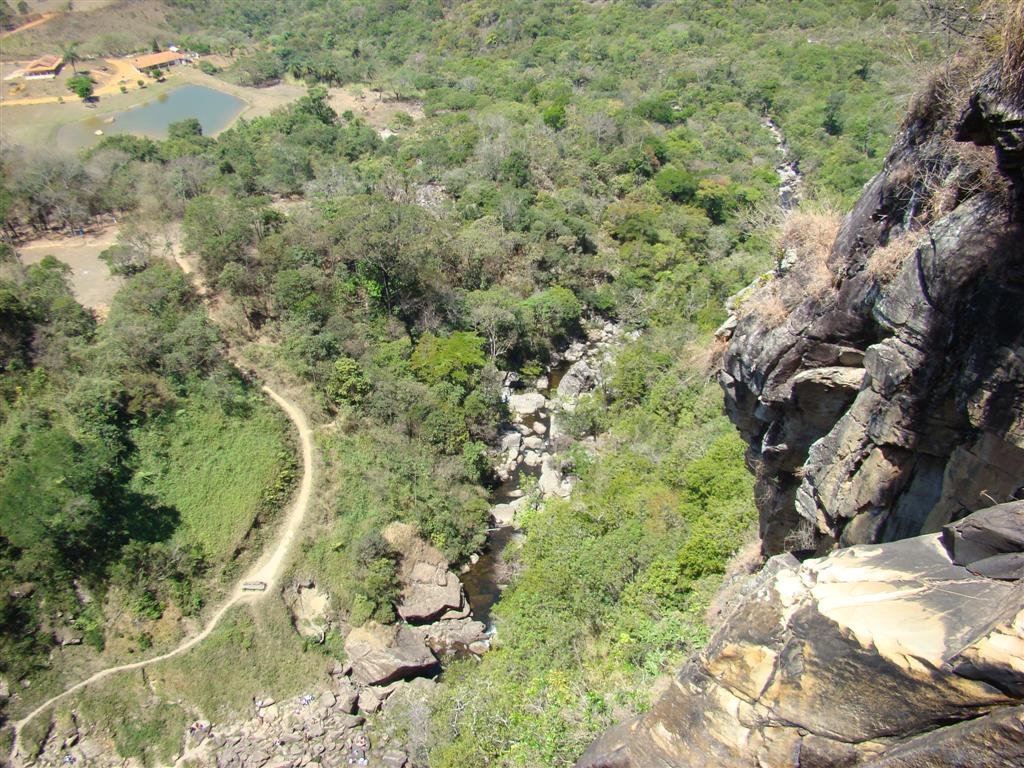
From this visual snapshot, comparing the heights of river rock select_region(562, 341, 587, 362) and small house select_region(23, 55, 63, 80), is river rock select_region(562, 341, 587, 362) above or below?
below

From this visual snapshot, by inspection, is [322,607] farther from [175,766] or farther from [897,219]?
[897,219]

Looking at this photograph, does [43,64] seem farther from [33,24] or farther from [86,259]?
[86,259]

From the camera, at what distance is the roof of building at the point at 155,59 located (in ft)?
250

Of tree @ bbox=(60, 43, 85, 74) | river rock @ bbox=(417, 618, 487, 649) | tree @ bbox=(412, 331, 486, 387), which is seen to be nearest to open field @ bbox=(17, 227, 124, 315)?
tree @ bbox=(412, 331, 486, 387)

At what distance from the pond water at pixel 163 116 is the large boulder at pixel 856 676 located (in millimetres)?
61195

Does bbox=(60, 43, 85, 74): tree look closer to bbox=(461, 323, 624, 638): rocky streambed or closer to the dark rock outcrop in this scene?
bbox=(461, 323, 624, 638): rocky streambed

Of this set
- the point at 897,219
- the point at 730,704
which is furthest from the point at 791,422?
the point at 730,704

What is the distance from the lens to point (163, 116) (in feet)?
209

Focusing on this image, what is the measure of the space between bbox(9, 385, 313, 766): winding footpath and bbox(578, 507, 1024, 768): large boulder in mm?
18853

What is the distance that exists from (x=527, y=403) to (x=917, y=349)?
25197 mm

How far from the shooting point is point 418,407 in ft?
92.6

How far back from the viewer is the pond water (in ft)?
185

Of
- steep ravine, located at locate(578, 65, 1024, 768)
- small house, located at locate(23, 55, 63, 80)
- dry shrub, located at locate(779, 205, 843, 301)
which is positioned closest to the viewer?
steep ravine, located at locate(578, 65, 1024, 768)

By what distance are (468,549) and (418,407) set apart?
6.62 metres
